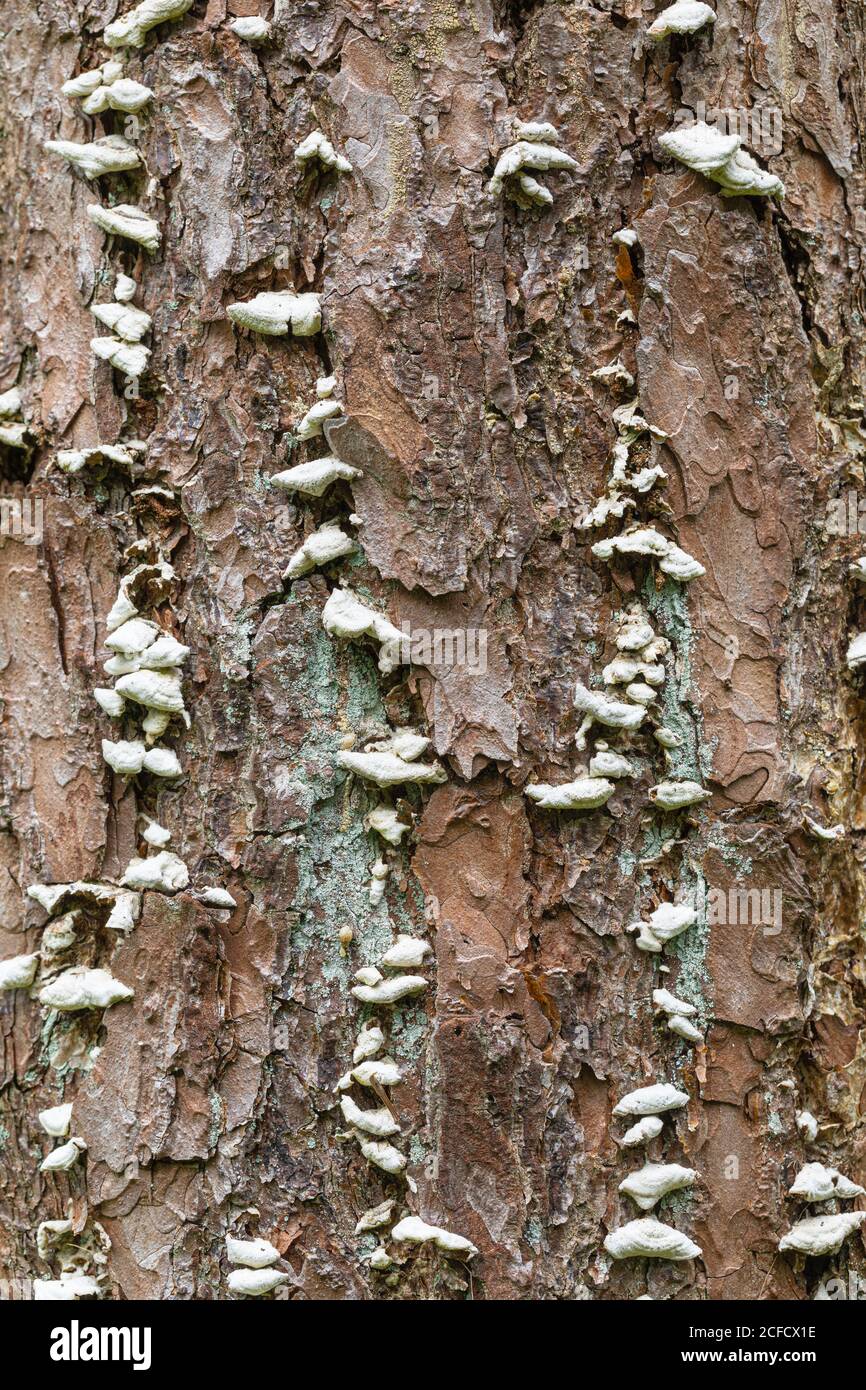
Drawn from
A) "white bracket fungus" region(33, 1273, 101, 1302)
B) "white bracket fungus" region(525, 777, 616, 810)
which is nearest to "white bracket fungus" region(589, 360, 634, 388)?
"white bracket fungus" region(525, 777, 616, 810)

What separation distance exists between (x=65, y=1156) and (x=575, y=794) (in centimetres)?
112

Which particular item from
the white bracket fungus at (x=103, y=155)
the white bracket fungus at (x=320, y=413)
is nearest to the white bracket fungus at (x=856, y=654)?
the white bracket fungus at (x=320, y=413)

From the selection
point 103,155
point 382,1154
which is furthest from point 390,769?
point 103,155

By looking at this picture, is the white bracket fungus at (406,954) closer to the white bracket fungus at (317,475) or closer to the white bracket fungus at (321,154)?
the white bracket fungus at (317,475)

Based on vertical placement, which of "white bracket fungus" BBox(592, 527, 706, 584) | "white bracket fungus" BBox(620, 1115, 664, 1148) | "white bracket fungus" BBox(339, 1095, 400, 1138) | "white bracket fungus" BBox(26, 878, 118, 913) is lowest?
"white bracket fungus" BBox(620, 1115, 664, 1148)

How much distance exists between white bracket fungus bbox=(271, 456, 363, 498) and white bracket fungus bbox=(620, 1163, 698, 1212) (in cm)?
130

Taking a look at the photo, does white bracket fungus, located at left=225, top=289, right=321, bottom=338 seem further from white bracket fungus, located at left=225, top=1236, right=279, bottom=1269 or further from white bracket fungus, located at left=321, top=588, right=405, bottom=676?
white bracket fungus, located at left=225, top=1236, right=279, bottom=1269

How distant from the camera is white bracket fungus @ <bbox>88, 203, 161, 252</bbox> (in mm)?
1739

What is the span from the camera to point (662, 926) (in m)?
1.67

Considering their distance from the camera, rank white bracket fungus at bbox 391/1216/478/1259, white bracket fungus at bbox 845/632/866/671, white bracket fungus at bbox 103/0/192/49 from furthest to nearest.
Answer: white bracket fungus at bbox 845/632/866/671, white bracket fungus at bbox 103/0/192/49, white bracket fungus at bbox 391/1216/478/1259

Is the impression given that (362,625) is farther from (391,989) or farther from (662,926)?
(662,926)

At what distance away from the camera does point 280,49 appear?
169 cm
